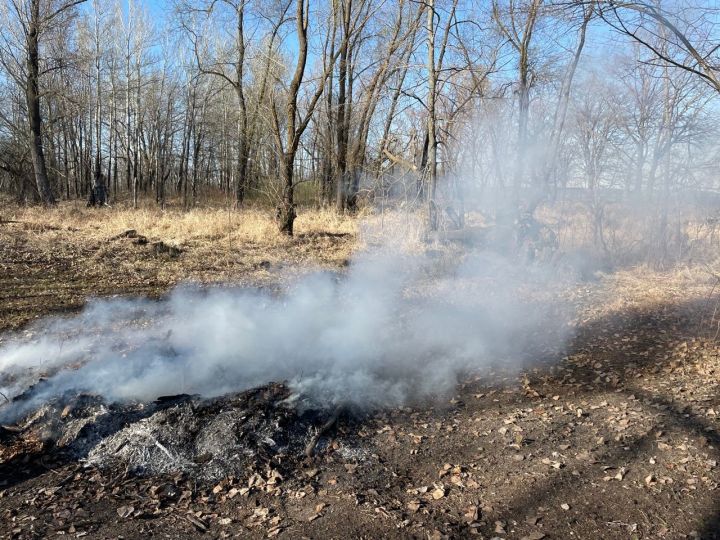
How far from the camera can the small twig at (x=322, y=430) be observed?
10.5ft

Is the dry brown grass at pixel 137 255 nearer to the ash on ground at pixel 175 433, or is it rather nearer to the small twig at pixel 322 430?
the ash on ground at pixel 175 433

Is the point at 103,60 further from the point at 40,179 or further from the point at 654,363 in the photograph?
the point at 654,363

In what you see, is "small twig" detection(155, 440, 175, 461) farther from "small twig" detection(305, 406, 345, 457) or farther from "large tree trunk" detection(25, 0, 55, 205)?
"large tree trunk" detection(25, 0, 55, 205)

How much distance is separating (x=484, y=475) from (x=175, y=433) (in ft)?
6.75

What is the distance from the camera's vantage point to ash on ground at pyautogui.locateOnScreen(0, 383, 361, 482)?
2.99m

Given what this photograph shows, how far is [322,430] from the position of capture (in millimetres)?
3361

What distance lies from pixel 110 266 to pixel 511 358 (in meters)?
6.55

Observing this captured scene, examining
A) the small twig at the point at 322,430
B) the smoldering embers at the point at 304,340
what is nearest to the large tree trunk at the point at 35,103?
the smoldering embers at the point at 304,340

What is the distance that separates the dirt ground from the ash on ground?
84mm

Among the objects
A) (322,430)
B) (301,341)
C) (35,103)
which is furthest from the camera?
(35,103)

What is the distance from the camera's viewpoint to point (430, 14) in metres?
8.59

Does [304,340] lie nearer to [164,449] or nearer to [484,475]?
[164,449]

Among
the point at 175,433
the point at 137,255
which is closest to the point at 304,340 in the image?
the point at 175,433

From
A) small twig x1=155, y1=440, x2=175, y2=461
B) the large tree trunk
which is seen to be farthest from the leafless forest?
the large tree trunk
